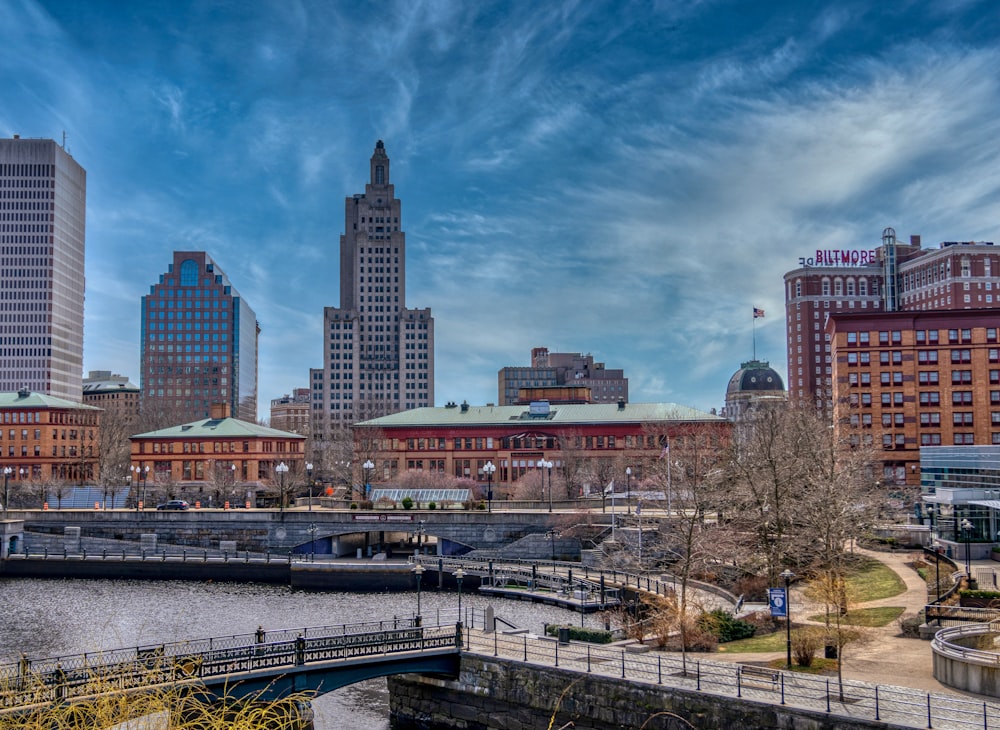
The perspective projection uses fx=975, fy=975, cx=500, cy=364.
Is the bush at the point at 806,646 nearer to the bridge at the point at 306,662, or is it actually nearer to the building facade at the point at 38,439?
the bridge at the point at 306,662

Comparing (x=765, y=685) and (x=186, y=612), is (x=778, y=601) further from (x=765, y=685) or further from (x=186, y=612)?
(x=186, y=612)

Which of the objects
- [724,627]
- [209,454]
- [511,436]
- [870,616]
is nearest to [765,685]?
[724,627]

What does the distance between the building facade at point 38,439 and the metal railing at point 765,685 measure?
107647 mm

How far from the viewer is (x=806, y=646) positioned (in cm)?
3731

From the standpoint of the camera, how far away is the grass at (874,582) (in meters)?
52.2

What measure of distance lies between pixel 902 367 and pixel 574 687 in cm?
8122

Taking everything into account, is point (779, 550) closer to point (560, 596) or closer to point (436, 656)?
point (560, 596)

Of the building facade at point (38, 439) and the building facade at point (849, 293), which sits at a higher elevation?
the building facade at point (849, 293)

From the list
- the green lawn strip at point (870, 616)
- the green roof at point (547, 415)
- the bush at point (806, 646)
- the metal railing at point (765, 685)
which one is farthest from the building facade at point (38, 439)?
the bush at point (806, 646)

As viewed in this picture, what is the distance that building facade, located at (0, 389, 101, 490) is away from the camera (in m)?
133

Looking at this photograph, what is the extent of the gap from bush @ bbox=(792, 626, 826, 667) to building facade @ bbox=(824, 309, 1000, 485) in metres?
68.3

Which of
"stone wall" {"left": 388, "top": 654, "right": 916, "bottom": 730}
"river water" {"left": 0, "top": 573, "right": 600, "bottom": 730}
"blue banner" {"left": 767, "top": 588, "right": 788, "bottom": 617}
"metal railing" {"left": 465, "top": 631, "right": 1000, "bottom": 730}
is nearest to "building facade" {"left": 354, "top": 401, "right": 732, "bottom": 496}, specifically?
"river water" {"left": 0, "top": 573, "right": 600, "bottom": 730}

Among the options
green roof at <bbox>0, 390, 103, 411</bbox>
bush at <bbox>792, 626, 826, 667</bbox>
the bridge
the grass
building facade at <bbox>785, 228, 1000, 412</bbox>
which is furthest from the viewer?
building facade at <bbox>785, 228, 1000, 412</bbox>

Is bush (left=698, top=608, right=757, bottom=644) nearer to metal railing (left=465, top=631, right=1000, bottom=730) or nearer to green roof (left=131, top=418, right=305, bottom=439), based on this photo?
metal railing (left=465, top=631, right=1000, bottom=730)
